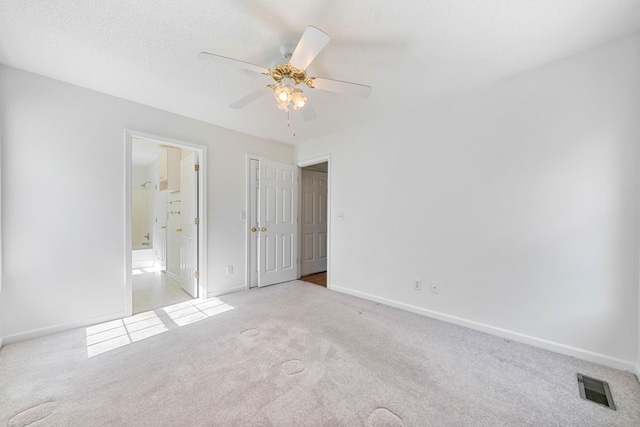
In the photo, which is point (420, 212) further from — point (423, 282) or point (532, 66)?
point (532, 66)

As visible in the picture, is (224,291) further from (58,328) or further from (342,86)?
(342,86)

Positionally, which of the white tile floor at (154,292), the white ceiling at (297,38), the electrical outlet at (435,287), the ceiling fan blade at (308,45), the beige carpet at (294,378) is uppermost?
the white ceiling at (297,38)

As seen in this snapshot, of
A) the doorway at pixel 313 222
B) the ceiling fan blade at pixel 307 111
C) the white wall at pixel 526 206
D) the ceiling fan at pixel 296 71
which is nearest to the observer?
the ceiling fan at pixel 296 71

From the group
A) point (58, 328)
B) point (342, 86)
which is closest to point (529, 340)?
point (342, 86)

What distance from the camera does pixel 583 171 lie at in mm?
1981

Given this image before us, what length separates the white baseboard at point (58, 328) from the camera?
2.18 meters

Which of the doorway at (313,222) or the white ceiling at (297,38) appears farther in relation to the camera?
the doorway at (313,222)

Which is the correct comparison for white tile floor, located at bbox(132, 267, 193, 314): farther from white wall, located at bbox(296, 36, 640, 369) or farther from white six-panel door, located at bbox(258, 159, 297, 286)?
white wall, located at bbox(296, 36, 640, 369)

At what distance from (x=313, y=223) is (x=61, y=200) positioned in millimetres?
3506

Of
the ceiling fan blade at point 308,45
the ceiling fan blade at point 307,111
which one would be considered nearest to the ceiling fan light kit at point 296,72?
the ceiling fan blade at point 308,45

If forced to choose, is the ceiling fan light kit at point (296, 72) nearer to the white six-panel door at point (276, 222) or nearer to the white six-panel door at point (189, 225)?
the white six-panel door at point (189, 225)

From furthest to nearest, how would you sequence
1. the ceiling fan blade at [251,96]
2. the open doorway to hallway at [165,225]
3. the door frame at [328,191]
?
the door frame at [328,191], the open doorway to hallway at [165,225], the ceiling fan blade at [251,96]

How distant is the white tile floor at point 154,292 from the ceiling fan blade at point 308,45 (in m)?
3.19

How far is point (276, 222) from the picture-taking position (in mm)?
4141
